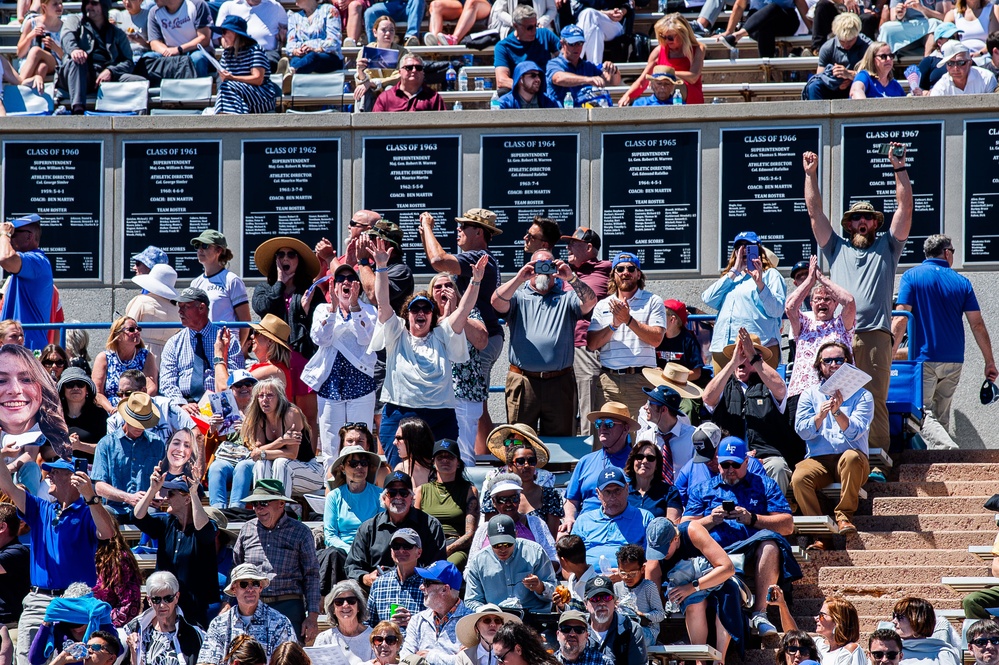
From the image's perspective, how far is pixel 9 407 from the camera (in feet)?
31.4

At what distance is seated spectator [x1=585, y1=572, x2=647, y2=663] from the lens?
12430 millimetres

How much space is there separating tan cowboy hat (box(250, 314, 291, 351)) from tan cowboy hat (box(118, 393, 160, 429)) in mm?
1465

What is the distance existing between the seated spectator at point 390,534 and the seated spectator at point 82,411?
2759 millimetres

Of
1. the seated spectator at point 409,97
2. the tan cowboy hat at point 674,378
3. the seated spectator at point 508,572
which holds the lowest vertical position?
the seated spectator at point 508,572

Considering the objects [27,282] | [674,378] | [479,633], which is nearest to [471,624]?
[479,633]

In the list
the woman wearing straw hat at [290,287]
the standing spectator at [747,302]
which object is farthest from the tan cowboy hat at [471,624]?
the woman wearing straw hat at [290,287]

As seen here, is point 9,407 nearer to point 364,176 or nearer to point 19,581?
point 19,581

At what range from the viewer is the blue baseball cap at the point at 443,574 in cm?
1273

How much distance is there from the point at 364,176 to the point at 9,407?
10459 mm

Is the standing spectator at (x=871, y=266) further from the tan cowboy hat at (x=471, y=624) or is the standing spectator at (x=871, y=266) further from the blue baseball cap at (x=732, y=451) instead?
the tan cowboy hat at (x=471, y=624)

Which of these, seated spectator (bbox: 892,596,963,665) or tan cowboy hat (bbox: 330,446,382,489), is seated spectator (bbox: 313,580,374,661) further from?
seated spectator (bbox: 892,596,963,665)

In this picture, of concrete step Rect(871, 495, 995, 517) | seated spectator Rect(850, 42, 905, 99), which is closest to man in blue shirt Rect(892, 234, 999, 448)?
concrete step Rect(871, 495, 995, 517)

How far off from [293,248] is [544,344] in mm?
2520

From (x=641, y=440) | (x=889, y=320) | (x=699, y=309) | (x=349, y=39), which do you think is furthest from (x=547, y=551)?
(x=349, y=39)
